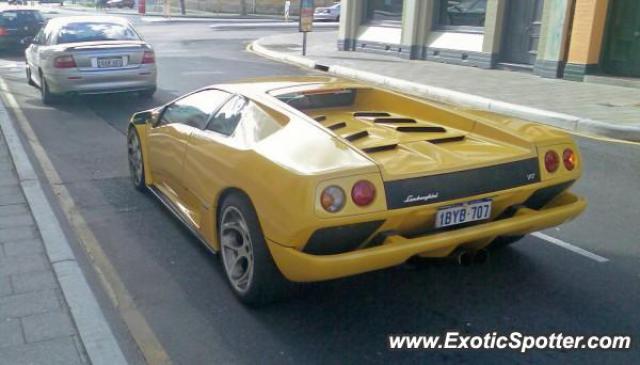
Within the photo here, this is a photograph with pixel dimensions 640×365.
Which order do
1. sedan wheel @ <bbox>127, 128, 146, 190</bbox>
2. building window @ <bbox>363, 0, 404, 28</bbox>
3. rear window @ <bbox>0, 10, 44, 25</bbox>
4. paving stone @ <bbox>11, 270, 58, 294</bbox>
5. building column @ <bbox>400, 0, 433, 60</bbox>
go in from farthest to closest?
building window @ <bbox>363, 0, 404, 28</bbox> < rear window @ <bbox>0, 10, 44, 25</bbox> < building column @ <bbox>400, 0, 433, 60</bbox> < sedan wheel @ <bbox>127, 128, 146, 190</bbox> < paving stone @ <bbox>11, 270, 58, 294</bbox>

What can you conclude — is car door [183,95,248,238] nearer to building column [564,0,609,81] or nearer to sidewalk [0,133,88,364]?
sidewalk [0,133,88,364]

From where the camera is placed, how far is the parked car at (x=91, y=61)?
10.3 meters

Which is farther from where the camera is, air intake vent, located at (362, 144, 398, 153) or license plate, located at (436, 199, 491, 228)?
air intake vent, located at (362, 144, 398, 153)

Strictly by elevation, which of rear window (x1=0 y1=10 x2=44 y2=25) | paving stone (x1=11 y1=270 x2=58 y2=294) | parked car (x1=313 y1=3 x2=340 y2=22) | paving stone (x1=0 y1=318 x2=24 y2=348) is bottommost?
paving stone (x1=0 y1=318 x2=24 y2=348)

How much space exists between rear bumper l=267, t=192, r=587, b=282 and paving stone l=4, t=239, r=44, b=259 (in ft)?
7.25

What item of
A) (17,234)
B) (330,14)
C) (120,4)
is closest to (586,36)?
(17,234)

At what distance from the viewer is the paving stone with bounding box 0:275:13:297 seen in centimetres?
400

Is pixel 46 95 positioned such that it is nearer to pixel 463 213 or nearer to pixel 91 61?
pixel 91 61

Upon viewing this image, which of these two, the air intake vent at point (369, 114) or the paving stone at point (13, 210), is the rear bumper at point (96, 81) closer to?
the paving stone at point (13, 210)

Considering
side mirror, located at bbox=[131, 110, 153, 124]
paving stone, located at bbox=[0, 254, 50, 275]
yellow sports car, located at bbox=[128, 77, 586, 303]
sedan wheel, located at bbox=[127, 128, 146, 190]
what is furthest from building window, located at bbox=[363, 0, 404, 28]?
paving stone, located at bbox=[0, 254, 50, 275]

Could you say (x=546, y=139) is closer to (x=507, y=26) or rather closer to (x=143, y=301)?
(x=143, y=301)

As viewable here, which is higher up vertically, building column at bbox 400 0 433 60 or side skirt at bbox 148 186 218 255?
building column at bbox 400 0 433 60

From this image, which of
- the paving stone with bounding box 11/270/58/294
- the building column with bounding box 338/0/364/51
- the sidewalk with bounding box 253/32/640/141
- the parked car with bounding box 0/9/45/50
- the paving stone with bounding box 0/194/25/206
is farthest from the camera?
the building column with bounding box 338/0/364/51

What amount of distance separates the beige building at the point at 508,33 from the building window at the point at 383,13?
3 centimetres
